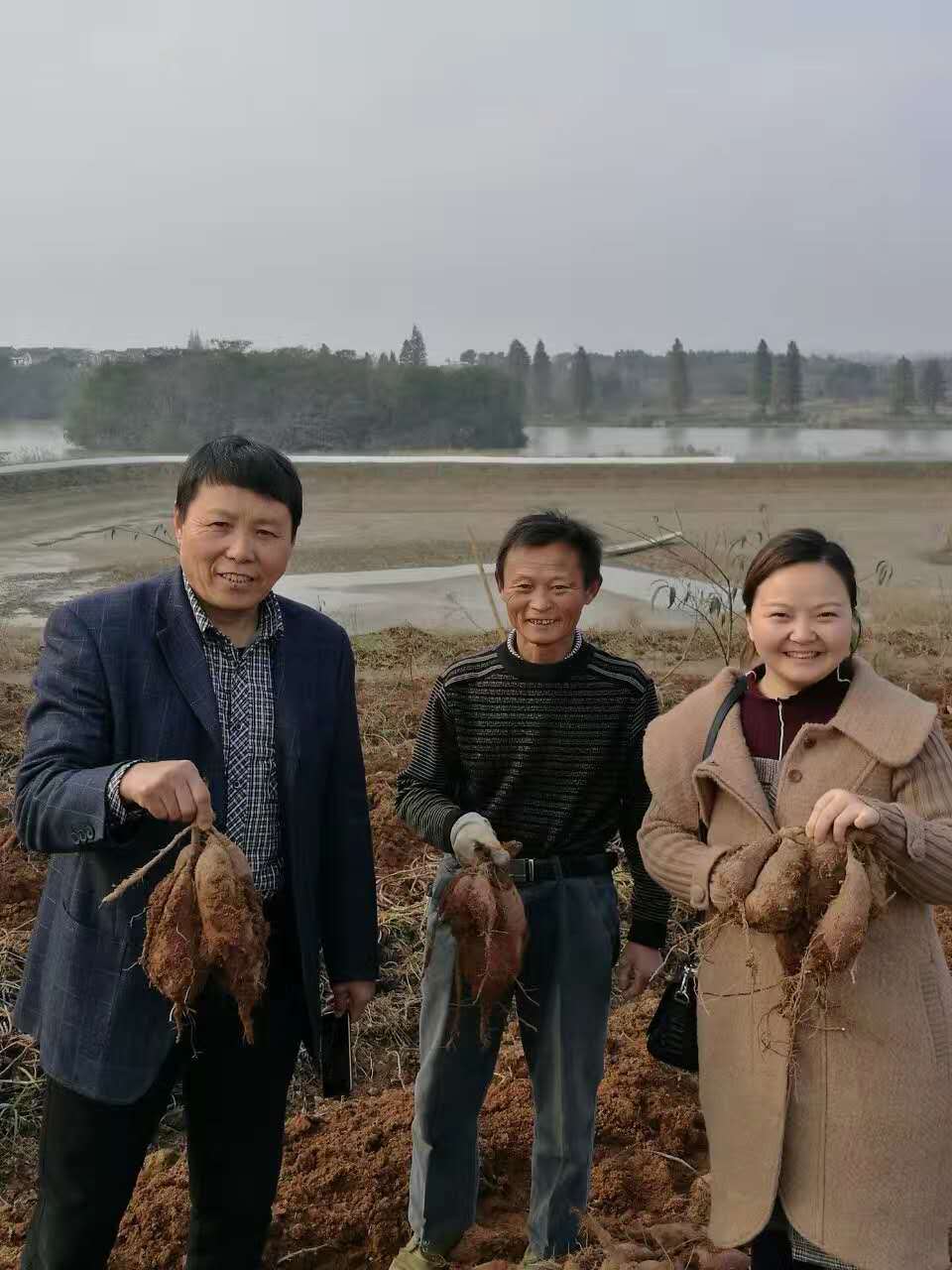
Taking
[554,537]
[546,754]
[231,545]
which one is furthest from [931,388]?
[231,545]

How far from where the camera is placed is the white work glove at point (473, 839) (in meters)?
2.21

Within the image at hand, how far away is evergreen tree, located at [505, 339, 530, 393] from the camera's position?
7.98m

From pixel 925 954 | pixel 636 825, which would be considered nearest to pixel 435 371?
pixel 636 825

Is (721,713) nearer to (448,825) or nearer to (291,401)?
(448,825)

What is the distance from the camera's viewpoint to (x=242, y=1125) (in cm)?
209

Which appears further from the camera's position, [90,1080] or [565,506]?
[565,506]

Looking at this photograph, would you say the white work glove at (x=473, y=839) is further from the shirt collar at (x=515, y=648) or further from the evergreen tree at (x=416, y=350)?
the evergreen tree at (x=416, y=350)

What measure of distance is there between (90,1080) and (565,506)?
258 inches

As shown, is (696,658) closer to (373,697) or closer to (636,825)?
(373,697)

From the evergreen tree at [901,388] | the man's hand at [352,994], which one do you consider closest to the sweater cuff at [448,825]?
the man's hand at [352,994]

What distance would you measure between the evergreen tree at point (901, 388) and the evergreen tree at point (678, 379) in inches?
60.5

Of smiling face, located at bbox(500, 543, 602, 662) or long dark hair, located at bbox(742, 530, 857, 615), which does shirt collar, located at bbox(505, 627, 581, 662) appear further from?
long dark hair, located at bbox(742, 530, 857, 615)

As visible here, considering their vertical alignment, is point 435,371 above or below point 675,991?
above

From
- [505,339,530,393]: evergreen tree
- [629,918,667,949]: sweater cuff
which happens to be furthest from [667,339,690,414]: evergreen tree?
[629,918,667,949]: sweater cuff
